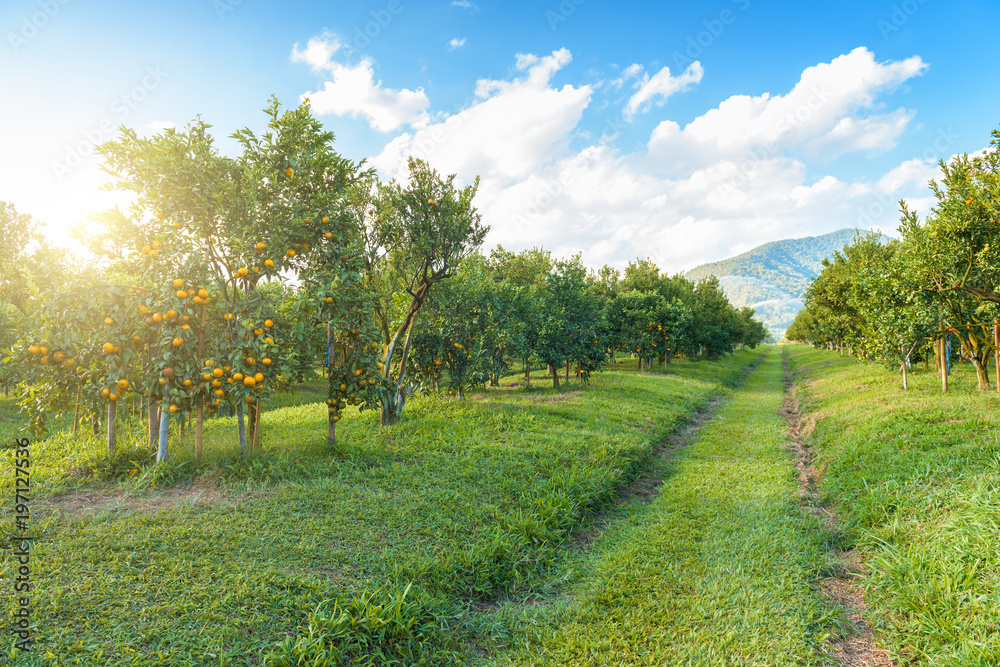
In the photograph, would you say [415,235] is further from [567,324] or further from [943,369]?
Answer: [943,369]

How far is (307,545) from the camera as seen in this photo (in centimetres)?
593

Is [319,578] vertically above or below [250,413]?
below

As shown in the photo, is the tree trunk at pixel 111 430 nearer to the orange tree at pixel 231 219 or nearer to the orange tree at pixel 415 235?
the orange tree at pixel 231 219

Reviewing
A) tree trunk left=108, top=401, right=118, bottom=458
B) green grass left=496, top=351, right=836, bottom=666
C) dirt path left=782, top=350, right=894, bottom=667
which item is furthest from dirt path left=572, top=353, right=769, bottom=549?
tree trunk left=108, top=401, right=118, bottom=458

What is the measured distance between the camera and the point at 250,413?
9.23 m

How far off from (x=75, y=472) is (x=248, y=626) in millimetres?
5991

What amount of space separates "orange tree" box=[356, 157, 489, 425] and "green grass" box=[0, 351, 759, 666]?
3768 millimetres

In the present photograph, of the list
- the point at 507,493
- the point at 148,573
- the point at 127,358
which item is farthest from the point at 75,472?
the point at 507,493

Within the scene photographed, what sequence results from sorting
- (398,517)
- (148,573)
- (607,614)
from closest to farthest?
(148,573) → (607,614) → (398,517)

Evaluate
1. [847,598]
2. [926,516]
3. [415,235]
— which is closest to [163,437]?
[415,235]

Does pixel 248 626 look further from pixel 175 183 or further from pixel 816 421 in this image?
pixel 816 421

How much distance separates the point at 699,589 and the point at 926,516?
430cm

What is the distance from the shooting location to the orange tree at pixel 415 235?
1191 centimetres

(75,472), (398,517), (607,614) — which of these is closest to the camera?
(607,614)
